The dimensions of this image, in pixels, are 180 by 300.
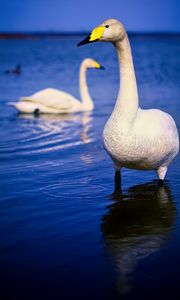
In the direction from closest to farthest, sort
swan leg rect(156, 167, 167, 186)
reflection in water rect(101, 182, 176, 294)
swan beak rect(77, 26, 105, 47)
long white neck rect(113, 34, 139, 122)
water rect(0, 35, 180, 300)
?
water rect(0, 35, 180, 300)
reflection in water rect(101, 182, 176, 294)
swan beak rect(77, 26, 105, 47)
long white neck rect(113, 34, 139, 122)
swan leg rect(156, 167, 167, 186)

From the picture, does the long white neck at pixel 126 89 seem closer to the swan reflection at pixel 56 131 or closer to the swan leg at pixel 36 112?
the swan reflection at pixel 56 131

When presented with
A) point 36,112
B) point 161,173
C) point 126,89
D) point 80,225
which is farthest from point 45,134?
point 80,225

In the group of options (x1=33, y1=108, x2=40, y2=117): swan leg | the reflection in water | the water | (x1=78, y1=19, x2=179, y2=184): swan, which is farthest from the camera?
(x1=33, y1=108, x2=40, y2=117): swan leg

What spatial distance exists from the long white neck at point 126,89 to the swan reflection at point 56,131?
2.82 meters

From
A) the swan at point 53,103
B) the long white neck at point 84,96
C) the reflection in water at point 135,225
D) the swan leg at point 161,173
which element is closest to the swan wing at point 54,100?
the swan at point 53,103

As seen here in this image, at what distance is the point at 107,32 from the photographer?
5328 millimetres

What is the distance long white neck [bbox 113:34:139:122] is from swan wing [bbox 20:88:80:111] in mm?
7383

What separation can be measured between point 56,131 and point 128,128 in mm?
4943

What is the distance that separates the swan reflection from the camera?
887 cm

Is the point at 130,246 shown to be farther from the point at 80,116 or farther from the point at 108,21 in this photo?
the point at 80,116

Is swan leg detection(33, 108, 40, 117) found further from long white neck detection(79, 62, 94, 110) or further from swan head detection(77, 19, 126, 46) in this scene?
swan head detection(77, 19, 126, 46)

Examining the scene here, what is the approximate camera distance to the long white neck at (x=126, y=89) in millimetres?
5598

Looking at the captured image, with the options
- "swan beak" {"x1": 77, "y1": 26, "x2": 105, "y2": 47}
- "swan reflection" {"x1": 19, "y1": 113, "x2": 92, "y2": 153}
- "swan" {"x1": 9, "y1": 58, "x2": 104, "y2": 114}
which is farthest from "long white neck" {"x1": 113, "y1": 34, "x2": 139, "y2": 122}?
"swan" {"x1": 9, "y1": 58, "x2": 104, "y2": 114}

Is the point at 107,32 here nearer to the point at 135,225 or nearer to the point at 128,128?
the point at 128,128
